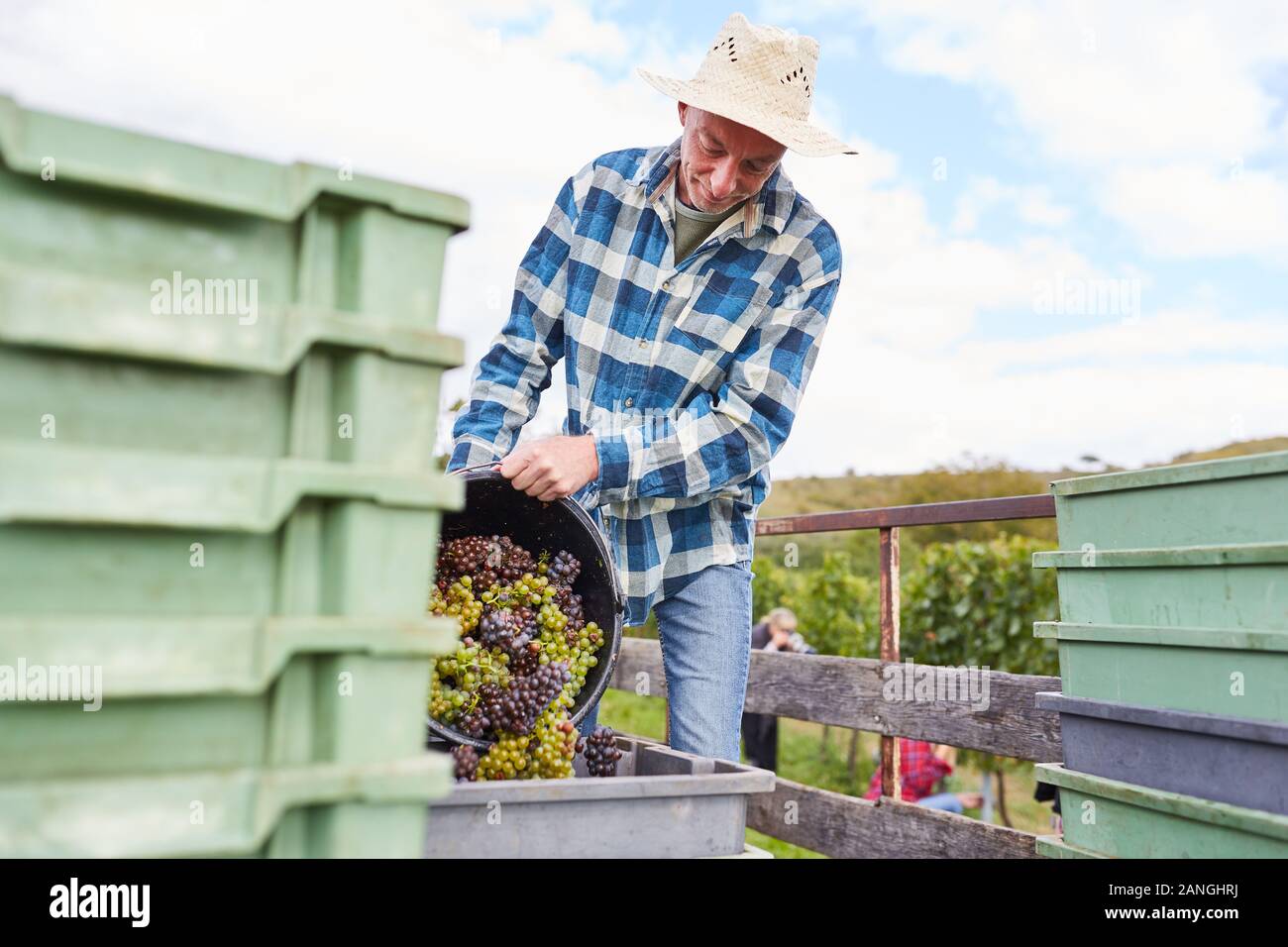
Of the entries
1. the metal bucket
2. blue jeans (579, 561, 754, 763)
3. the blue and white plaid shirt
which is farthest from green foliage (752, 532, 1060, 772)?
the metal bucket

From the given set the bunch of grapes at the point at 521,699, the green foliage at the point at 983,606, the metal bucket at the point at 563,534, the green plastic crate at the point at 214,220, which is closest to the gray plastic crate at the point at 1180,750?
the metal bucket at the point at 563,534

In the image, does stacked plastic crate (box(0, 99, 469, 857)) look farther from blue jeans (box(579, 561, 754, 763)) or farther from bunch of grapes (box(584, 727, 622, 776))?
blue jeans (box(579, 561, 754, 763))

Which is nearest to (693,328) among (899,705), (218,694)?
(218,694)

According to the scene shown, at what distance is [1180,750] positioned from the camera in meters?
1.69

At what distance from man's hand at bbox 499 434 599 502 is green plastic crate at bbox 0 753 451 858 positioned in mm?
749

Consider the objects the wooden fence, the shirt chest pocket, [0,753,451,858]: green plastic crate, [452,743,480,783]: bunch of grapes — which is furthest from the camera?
the wooden fence

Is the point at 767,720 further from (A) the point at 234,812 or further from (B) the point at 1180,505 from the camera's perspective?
(A) the point at 234,812

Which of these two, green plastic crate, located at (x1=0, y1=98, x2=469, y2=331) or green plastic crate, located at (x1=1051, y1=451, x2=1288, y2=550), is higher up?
green plastic crate, located at (x1=0, y1=98, x2=469, y2=331)

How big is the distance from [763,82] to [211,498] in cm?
166

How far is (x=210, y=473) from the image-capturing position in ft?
3.27

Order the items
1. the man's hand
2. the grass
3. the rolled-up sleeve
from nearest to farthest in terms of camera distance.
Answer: the man's hand < the rolled-up sleeve < the grass

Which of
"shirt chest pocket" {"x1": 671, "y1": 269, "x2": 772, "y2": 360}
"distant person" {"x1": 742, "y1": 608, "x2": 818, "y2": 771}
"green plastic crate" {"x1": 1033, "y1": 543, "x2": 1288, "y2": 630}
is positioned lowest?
"distant person" {"x1": 742, "y1": 608, "x2": 818, "y2": 771}

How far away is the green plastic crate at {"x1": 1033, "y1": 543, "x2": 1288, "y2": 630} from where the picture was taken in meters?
1.62
